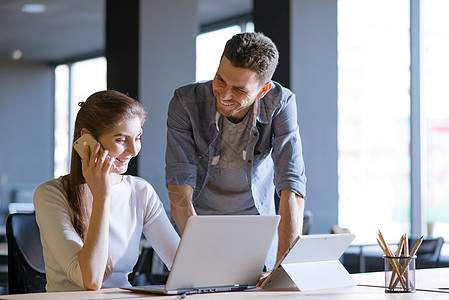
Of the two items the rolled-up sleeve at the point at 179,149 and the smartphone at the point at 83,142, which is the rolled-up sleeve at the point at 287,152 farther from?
the smartphone at the point at 83,142

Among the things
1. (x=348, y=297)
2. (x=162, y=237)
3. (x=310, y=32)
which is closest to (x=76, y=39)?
(x=310, y=32)

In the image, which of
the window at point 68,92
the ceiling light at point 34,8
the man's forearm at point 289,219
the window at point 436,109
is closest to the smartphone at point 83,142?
the man's forearm at point 289,219

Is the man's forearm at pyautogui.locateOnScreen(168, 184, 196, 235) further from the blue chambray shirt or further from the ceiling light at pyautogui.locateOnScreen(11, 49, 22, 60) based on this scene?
the ceiling light at pyautogui.locateOnScreen(11, 49, 22, 60)

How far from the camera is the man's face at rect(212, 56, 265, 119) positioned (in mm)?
2064

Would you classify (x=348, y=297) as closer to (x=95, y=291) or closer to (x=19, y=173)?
(x=95, y=291)

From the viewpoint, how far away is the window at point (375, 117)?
683 cm

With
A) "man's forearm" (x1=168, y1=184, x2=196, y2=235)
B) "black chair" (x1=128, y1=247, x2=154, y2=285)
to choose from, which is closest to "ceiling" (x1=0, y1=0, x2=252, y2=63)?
"black chair" (x1=128, y1=247, x2=154, y2=285)

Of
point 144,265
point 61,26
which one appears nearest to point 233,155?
point 144,265

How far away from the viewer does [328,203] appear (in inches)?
225

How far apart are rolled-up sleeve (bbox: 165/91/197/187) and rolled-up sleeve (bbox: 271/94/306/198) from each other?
0.29m

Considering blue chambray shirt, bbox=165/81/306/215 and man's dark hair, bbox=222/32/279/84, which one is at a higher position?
man's dark hair, bbox=222/32/279/84

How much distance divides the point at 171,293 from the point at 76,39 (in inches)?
371

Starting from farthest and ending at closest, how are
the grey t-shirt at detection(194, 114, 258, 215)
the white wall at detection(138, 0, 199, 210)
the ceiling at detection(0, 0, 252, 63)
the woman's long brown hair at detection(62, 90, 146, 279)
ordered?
the ceiling at detection(0, 0, 252, 63) < the white wall at detection(138, 0, 199, 210) < the grey t-shirt at detection(194, 114, 258, 215) < the woman's long brown hair at detection(62, 90, 146, 279)

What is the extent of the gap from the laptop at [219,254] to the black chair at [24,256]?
1.69 ft
